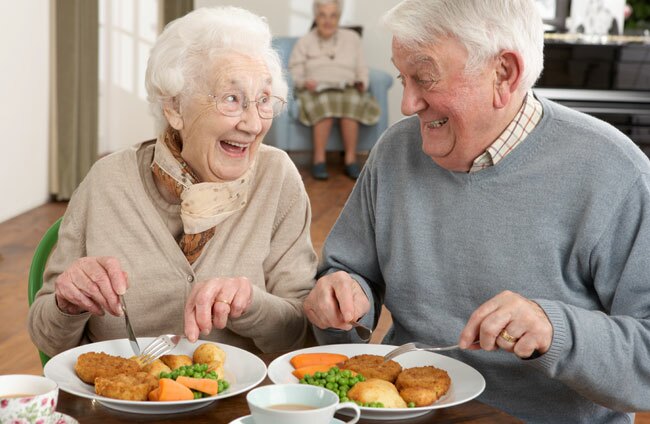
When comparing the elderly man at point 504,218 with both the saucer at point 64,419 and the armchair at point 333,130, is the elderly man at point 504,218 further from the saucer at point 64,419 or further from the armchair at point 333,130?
the armchair at point 333,130

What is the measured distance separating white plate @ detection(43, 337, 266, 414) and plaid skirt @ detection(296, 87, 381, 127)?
6501 mm

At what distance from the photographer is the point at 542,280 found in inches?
61.6

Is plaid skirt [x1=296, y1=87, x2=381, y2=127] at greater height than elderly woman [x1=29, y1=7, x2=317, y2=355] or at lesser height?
lesser

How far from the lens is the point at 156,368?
1.36 meters

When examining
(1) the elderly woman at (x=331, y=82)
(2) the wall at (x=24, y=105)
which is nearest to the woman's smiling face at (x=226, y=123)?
(2) the wall at (x=24, y=105)

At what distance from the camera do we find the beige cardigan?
173 centimetres

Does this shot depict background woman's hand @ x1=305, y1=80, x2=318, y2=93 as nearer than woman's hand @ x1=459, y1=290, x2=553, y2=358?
No

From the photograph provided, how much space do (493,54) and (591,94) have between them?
207 inches

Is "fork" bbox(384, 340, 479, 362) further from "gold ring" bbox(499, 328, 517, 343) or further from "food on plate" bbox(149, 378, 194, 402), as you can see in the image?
"food on plate" bbox(149, 378, 194, 402)

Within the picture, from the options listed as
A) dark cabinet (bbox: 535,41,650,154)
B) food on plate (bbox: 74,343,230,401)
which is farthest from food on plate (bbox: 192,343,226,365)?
dark cabinet (bbox: 535,41,650,154)

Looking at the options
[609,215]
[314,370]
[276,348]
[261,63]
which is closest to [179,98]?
[261,63]

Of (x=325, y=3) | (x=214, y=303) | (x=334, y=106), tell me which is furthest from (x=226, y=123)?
(x=325, y=3)

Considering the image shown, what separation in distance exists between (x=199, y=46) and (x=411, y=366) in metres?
0.69

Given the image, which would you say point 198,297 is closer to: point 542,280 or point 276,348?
point 276,348
